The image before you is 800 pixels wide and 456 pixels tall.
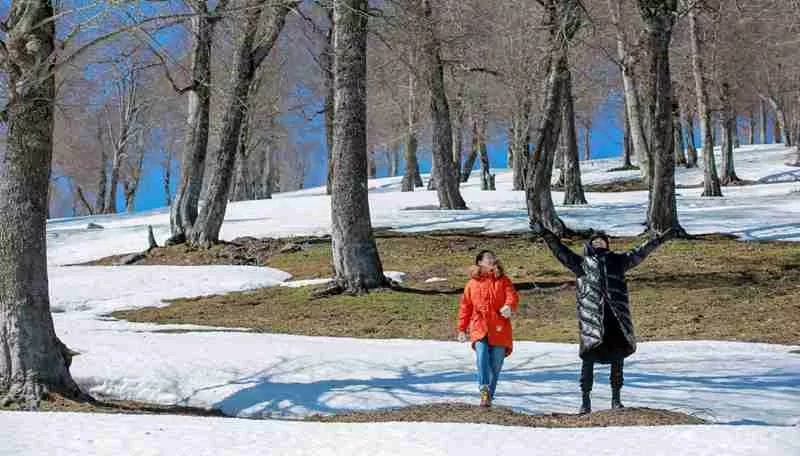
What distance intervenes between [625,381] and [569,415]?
4.92 feet

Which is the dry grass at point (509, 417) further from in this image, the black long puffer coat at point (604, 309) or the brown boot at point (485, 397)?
the black long puffer coat at point (604, 309)

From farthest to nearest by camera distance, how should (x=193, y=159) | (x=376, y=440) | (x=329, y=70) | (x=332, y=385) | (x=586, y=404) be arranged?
(x=193, y=159) → (x=329, y=70) → (x=332, y=385) → (x=586, y=404) → (x=376, y=440)

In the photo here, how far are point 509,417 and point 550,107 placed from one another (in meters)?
11.4

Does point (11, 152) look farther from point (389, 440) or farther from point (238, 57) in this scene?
point (238, 57)

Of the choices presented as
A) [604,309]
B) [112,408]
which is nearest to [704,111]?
[604,309]

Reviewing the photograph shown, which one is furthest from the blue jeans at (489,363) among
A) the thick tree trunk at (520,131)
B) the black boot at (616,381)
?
the thick tree trunk at (520,131)

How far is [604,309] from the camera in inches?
287

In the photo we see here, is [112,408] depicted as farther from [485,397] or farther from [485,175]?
[485,175]

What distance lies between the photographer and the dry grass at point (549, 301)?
462 inches

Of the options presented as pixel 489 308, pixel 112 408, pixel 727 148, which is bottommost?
pixel 112 408

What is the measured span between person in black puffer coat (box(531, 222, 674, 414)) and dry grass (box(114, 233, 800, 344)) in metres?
3.96

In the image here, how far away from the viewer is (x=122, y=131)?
45.1m

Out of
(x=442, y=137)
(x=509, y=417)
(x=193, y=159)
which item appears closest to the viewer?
(x=509, y=417)

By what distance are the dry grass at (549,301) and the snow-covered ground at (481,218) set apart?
205 cm
